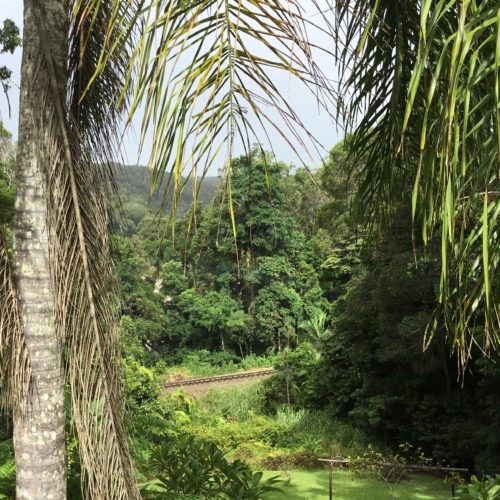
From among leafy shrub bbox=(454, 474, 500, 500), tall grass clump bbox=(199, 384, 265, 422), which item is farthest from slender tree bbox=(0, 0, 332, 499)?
tall grass clump bbox=(199, 384, 265, 422)

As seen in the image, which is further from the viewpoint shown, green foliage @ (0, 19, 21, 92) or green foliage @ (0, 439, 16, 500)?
green foliage @ (0, 19, 21, 92)

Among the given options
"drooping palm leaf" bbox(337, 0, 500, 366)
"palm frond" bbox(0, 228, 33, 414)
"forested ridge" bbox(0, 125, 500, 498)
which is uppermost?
"drooping palm leaf" bbox(337, 0, 500, 366)

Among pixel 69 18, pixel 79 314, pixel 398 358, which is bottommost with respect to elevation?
pixel 398 358

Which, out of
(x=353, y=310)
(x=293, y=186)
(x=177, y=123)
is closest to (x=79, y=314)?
(x=177, y=123)

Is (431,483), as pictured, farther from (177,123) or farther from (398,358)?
(177,123)

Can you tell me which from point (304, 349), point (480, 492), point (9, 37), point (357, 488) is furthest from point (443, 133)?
point (304, 349)

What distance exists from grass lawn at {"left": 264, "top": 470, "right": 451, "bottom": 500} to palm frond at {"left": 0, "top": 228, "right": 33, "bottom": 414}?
22.4 ft

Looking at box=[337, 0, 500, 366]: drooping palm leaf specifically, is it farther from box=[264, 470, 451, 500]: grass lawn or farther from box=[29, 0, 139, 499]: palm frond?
box=[264, 470, 451, 500]: grass lawn

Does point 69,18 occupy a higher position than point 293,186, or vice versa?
point 293,186

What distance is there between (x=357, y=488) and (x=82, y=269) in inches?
338

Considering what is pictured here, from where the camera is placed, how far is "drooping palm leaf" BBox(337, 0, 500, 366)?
1268 mm

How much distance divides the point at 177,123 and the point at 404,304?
9497 mm

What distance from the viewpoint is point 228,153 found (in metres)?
1.20

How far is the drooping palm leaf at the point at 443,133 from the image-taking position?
4.16 ft
